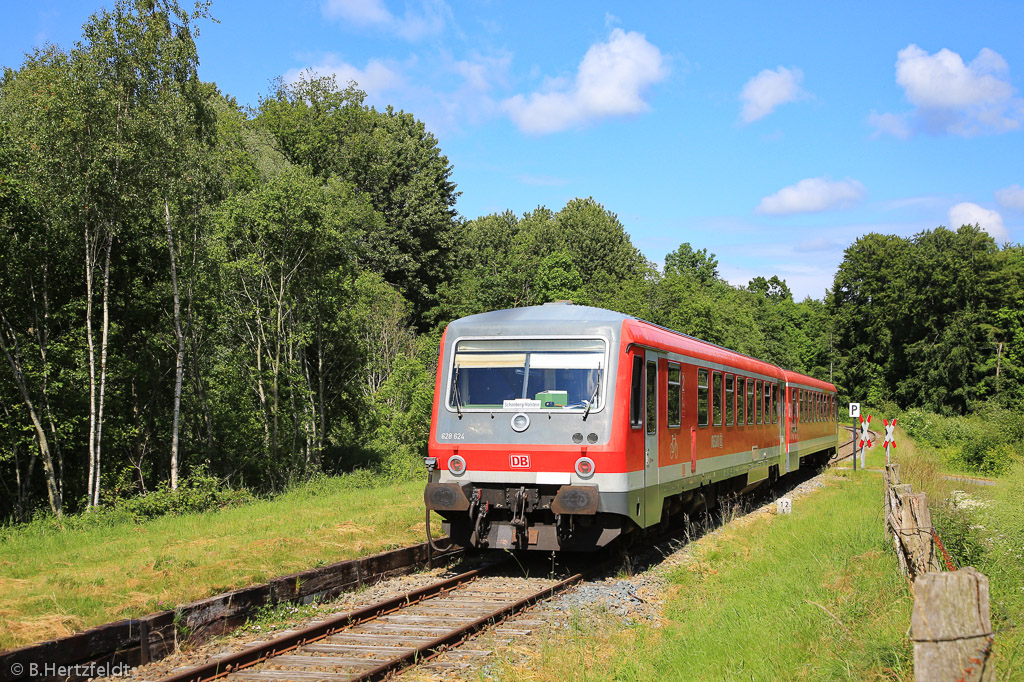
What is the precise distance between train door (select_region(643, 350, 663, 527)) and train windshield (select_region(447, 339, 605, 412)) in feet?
3.31

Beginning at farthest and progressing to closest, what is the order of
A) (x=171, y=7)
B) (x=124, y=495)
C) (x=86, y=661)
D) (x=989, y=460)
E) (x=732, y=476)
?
(x=989, y=460) → (x=124, y=495) → (x=171, y=7) → (x=732, y=476) → (x=86, y=661)

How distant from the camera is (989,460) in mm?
29688

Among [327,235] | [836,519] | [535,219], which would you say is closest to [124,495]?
[327,235]

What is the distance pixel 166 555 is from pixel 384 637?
14.3 feet

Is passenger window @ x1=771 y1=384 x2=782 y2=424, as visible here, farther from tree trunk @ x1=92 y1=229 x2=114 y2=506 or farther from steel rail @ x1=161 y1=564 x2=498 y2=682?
tree trunk @ x1=92 y1=229 x2=114 y2=506

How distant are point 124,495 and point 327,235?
9.80 metres

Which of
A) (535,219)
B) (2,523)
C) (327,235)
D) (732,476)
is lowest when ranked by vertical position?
(2,523)

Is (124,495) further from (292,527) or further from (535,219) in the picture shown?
(535,219)

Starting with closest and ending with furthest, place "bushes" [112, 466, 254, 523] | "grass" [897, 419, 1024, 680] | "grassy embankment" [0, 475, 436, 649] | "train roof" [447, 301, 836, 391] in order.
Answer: "grass" [897, 419, 1024, 680] < "grassy embankment" [0, 475, 436, 649] < "train roof" [447, 301, 836, 391] < "bushes" [112, 466, 254, 523]

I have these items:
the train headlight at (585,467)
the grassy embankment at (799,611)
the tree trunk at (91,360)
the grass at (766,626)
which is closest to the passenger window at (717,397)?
the grassy embankment at (799,611)

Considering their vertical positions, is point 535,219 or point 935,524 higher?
point 535,219

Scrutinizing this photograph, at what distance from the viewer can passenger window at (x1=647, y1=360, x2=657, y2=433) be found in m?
11.5

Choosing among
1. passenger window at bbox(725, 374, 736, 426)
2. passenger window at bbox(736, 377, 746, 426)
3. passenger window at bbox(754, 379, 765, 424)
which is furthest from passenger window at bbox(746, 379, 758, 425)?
passenger window at bbox(725, 374, 736, 426)

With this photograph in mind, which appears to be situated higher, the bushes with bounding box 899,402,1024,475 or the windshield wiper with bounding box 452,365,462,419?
the windshield wiper with bounding box 452,365,462,419
